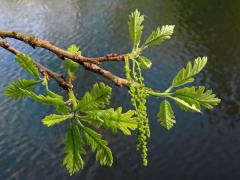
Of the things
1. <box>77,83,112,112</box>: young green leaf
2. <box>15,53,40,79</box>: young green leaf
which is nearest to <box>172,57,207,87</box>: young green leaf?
<box>77,83,112,112</box>: young green leaf

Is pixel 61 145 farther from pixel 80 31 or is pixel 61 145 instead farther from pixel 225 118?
pixel 80 31

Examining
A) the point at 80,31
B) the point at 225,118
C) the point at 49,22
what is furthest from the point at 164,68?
the point at 49,22

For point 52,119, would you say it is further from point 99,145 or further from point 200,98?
point 200,98

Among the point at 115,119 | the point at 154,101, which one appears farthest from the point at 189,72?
the point at 154,101

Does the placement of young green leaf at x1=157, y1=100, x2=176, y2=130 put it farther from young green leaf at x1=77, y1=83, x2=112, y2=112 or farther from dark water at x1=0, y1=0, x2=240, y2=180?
dark water at x1=0, y1=0, x2=240, y2=180

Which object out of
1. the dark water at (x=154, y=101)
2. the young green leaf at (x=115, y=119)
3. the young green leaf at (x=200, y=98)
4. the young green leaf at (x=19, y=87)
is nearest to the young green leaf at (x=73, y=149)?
the young green leaf at (x=115, y=119)
